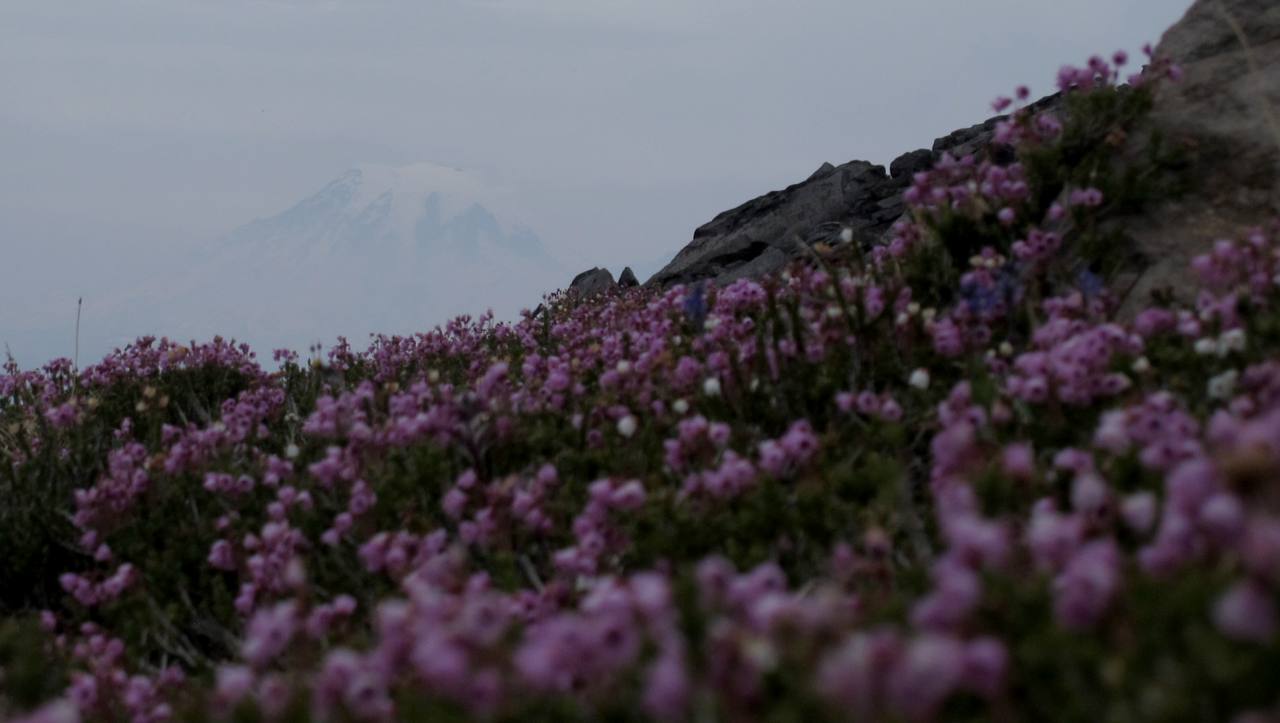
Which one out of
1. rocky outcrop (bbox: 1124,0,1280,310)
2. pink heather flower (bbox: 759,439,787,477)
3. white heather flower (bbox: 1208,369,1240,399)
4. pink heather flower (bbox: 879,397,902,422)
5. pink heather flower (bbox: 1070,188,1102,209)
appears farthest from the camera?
rocky outcrop (bbox: 1124,0,1280,310)

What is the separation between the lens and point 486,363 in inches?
435

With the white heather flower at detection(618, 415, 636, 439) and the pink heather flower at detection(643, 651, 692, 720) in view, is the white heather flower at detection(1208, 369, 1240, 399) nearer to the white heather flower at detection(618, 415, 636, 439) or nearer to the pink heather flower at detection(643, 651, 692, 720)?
the white heather flower at detection(618, 415, 636, 439)

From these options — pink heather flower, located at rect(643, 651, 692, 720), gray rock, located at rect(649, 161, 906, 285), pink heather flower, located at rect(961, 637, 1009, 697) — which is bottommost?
pink heather flower, located at rect(961, 637, 1009, 697)

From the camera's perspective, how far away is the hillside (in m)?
2.47

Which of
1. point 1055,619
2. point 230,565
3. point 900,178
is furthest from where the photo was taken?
point 900,178

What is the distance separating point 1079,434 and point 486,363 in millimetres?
6863

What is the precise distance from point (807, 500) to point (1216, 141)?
5.38m

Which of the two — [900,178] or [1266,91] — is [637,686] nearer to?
[1266,91]

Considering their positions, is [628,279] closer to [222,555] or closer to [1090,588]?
[222,555]

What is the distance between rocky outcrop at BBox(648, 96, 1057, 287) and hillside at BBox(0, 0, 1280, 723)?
24.3 feet

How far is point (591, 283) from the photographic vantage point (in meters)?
21.3

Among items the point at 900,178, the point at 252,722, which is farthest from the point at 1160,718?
the point at 900,178

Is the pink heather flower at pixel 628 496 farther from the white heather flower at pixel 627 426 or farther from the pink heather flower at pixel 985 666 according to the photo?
the pink heather flower at pixel 985 666

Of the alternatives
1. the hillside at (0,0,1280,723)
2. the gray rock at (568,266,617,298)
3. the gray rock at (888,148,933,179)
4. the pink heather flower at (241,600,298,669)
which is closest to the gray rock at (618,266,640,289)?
the gray rock at (568,266,617,298)
